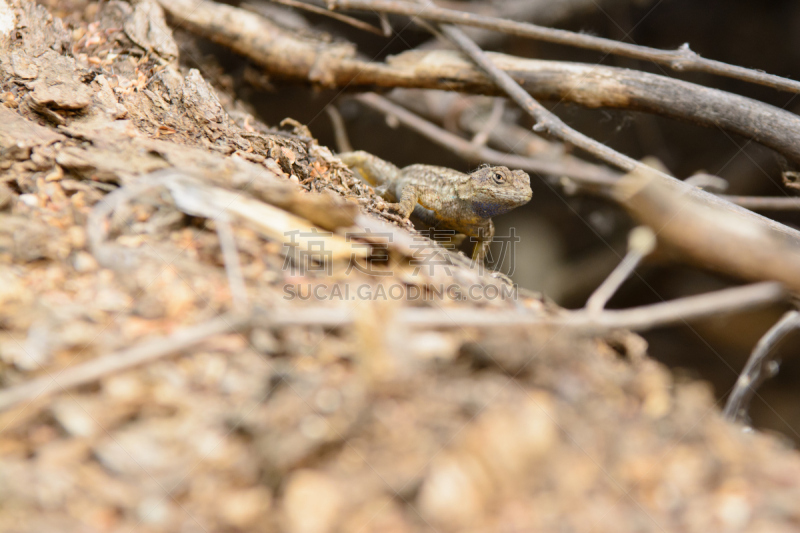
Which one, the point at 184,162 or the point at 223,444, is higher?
the point at 184,162

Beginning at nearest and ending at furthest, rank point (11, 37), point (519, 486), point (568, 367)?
1. point (519, 486)
2. point (568, 367)
3. point (11, 37)

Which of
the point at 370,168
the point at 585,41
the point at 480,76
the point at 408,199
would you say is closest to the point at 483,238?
the point at 408,199

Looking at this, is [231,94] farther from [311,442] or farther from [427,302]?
[311,442]

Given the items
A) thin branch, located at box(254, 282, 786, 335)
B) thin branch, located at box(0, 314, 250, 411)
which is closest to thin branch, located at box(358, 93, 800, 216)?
thin branch, located at box(254, 282, 786, 335)

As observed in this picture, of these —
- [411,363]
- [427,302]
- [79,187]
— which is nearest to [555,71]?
[427,302]

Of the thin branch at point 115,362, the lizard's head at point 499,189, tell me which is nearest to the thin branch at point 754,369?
the lizard's head at point 499,189

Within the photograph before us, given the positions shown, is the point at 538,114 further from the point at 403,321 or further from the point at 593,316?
the point at 403,321

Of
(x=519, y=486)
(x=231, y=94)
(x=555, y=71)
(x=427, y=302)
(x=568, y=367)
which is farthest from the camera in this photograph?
(x=231, y=94)
